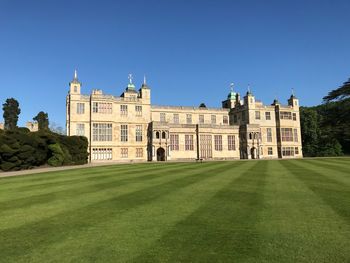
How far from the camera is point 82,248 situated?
5.35m

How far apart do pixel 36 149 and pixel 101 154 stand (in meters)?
15.7

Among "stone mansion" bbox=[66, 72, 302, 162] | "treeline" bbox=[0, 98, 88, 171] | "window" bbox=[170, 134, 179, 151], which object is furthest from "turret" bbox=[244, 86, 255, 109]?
"treeline" bbox=[0, 98, 88, 171]

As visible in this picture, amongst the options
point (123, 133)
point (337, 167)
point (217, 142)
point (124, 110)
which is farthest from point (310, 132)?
point (337, 167)

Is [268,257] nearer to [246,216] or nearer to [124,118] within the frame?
[246,216]

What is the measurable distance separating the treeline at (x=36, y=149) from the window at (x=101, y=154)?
591 centimetres

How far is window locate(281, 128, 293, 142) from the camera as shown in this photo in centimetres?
5848

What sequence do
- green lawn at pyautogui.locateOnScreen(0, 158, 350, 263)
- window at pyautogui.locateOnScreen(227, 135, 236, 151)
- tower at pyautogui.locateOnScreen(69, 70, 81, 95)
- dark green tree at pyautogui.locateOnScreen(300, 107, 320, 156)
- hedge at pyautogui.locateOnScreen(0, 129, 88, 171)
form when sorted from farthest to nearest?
dark green tree at pyautogui.locateOnScreen(300, 107, 320, 156) < window at pyautogui.locateOnScreen(227, 135, 236, 151) < tower at pyautogui.locateOnScreen(69, 70, 81, 95) < hedge at pyautogui.locateOnScreen(0, 129, 88, 171) < green lawn at pyautogui.locateOnScreen(0, 158, 350, 263)

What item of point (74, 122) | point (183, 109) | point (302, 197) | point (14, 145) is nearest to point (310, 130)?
point (183, 109)

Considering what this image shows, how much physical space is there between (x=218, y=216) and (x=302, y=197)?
361cm

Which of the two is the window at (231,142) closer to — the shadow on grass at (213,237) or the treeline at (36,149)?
the treeline at (36,149)

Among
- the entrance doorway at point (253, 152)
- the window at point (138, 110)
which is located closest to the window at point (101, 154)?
the window at point (138, 110)

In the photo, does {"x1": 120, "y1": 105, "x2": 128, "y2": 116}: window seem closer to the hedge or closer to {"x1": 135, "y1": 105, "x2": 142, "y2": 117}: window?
{"x1": 135, "y1": 105, "x2": 142, "y2": 117}: window

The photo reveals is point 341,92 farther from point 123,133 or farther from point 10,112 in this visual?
point 10,112

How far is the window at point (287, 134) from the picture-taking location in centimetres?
5848
